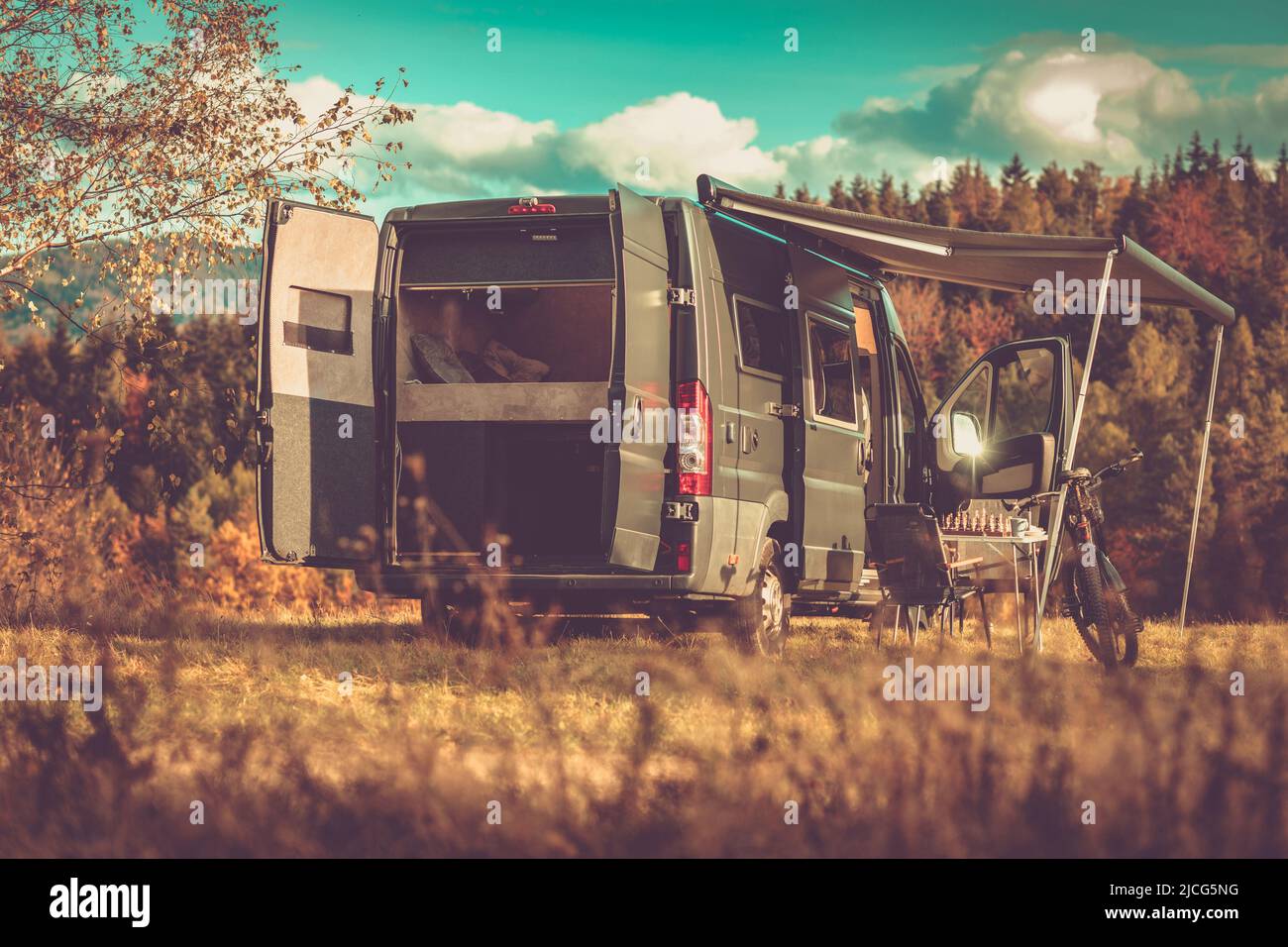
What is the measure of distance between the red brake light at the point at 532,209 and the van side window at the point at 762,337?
1.41m

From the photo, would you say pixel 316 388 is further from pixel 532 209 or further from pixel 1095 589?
pixel 1095 589

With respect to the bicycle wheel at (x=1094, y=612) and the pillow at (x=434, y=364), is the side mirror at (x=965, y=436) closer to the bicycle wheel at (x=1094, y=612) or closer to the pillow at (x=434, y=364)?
the bicycle wheel at (x=1094, y=612)

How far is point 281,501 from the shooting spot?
9086 mm

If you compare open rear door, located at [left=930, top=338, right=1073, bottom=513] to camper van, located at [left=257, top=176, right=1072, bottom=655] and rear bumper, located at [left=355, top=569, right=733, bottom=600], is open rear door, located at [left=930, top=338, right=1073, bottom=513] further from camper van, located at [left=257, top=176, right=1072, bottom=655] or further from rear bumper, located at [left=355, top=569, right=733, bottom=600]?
rear bumper, located at [left=355, top=569, right=733, bottom=600]

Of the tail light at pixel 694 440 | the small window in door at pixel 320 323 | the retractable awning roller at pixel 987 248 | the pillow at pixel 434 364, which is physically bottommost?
the tail light at pixel 694 440

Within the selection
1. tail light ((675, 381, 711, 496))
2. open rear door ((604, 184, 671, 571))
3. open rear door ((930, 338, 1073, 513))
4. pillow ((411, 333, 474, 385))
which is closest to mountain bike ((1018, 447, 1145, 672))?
open rear door ((930, 338, 1073, 513))

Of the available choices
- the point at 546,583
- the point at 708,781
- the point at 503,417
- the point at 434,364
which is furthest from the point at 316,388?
the point at 708,781

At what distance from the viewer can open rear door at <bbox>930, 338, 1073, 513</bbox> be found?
10.4 m

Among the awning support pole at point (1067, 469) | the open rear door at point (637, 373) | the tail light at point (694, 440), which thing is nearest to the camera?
the open rear door at point (637, 373)

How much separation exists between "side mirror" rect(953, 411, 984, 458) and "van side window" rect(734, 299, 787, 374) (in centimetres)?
163

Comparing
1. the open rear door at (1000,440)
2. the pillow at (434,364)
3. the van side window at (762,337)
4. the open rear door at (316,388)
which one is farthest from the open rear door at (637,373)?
the open rear door at (1000,440)

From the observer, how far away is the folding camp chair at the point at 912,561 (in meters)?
10.2

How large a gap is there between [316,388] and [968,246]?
159 inches

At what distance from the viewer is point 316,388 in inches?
369
